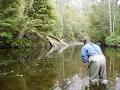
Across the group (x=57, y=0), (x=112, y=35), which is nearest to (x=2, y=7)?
(x=112, y=35)

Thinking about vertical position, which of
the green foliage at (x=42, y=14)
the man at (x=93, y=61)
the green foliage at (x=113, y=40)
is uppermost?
the green foliage at (x=42, y=14)

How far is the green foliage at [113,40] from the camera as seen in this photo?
41625mm

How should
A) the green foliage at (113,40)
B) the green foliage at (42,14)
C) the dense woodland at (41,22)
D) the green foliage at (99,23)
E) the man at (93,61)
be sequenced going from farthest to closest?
the green foliage at (99,23) → the green foliage at (113,40) → the green foliage at (42,14) → the dense woodland at (41,22) → the man at (93,61)

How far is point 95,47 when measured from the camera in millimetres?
8844

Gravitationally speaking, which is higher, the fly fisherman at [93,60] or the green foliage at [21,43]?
the fly fisherman at [93,60]

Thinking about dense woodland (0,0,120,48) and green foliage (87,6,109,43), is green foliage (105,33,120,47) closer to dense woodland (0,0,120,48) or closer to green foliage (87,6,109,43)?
dense woodland (0,0,120,48)

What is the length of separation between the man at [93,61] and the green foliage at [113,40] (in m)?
32.8

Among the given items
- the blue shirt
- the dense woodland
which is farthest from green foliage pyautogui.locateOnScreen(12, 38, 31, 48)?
the blue shirt

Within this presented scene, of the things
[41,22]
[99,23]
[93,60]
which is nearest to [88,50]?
[93,60]

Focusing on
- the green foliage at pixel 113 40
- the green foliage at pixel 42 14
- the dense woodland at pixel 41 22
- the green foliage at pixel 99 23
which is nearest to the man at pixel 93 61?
the dense woodland at pixel 41 22

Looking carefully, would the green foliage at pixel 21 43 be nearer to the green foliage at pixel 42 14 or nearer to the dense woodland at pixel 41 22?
the dense woodland at pixel 41 22

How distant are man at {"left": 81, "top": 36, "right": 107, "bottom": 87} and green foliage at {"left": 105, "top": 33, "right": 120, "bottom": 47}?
32847 mm

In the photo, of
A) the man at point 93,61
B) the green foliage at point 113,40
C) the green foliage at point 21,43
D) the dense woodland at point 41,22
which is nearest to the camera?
the man at point 93,61

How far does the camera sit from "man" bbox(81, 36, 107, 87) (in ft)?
28.7
